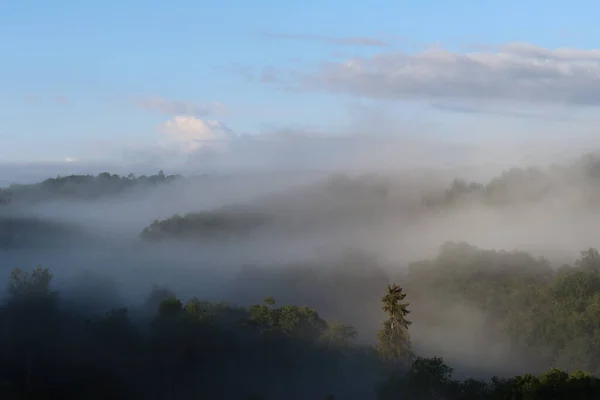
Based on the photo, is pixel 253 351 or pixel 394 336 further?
pixel 253 351

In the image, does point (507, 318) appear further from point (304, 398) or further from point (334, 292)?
point (304, 398)

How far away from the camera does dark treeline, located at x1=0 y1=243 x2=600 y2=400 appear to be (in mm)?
75562

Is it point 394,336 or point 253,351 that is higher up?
point 394,336

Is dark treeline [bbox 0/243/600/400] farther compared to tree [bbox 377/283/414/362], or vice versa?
tree [bbox 377/283/414/362]

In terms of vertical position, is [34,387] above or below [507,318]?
below

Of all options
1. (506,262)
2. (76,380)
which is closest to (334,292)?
(506,262)

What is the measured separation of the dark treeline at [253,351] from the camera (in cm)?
7556

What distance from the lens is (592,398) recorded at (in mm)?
65375

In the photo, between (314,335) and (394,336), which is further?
(314,335)

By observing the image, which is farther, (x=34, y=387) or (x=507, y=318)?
(x=507, y=318)

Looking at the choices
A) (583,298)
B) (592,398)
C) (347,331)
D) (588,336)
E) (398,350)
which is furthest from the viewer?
(583,298)

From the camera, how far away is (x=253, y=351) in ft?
318

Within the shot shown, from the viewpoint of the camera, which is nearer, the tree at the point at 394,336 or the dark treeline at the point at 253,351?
the dark treeline at the point at 253,351

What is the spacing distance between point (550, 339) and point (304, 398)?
53.1 meters
